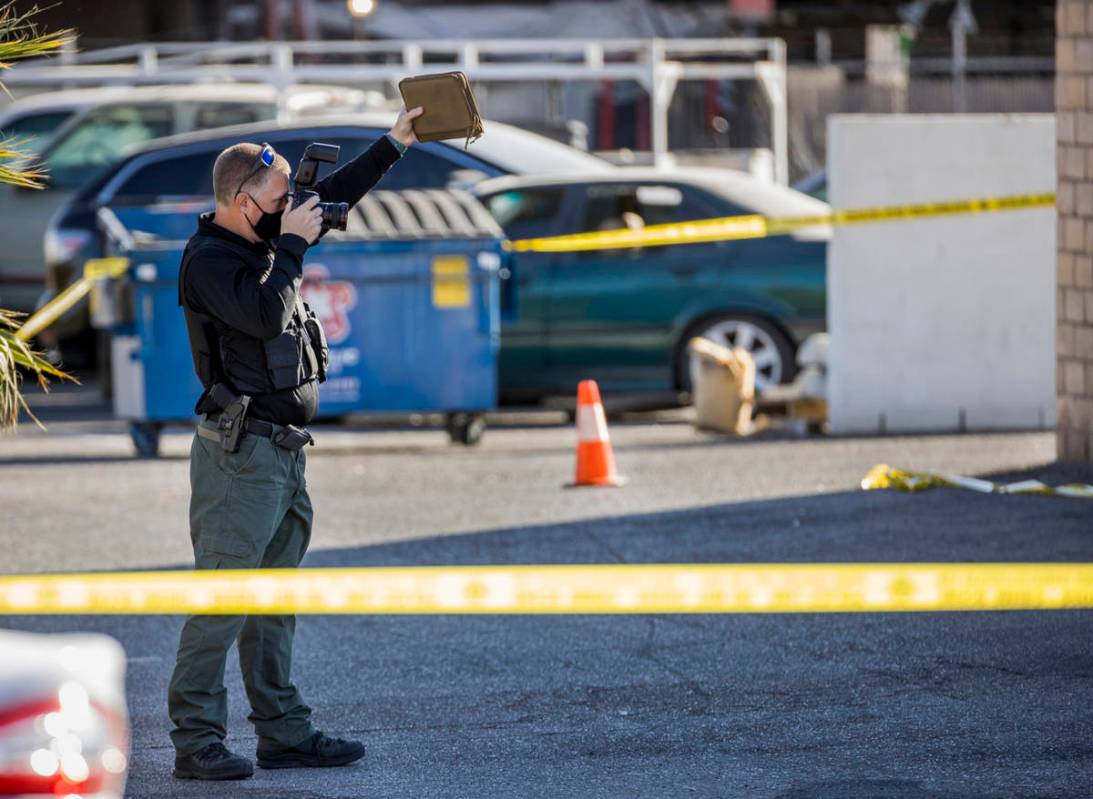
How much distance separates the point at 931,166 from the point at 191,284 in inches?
270

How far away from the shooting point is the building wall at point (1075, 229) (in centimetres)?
988

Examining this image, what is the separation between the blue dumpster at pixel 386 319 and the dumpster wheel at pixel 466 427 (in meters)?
0.20

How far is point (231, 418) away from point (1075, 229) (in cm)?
584

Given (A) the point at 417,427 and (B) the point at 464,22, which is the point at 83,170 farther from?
(B) the point at 464,22

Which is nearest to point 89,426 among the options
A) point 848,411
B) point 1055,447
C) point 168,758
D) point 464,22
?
point 848,411

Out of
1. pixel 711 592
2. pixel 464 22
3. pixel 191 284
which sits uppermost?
pixel 464 22

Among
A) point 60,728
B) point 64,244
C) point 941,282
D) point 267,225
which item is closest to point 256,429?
point 267,225

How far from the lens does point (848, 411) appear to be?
11625 mm

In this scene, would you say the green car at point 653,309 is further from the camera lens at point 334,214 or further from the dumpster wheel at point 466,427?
the camera lens at point 334,214

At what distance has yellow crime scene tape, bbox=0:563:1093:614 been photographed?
453 centimetres

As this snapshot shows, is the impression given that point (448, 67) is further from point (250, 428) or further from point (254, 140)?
point (250, 428)

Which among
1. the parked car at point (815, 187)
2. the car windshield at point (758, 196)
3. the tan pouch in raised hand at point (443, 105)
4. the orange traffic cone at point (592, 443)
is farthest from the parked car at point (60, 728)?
the parked car at point (815, 187)

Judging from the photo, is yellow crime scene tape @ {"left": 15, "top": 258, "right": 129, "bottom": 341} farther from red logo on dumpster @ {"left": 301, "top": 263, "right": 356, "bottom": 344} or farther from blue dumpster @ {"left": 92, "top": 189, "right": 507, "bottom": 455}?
red logo on dumpster @ {"left": 301, "top": 263, "right": 356, "bottom": 344}

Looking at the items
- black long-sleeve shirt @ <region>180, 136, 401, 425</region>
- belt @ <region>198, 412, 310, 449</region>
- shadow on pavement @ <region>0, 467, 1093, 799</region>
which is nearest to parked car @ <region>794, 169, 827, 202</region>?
shadow on pavement @ <region>0, 467, 1093, 799</region>
